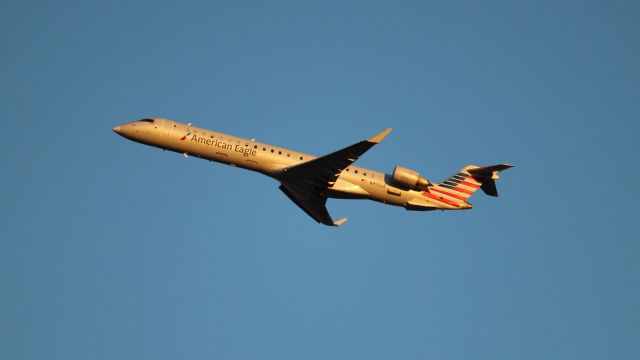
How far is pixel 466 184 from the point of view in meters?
40.3

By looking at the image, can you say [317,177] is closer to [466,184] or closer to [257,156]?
[257,156]

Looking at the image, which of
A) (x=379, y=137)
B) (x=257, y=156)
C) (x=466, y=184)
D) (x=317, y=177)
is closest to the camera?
(x=379, y=137)

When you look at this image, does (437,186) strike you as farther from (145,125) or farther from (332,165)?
(145,125)

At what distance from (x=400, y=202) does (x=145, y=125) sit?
1438 cm

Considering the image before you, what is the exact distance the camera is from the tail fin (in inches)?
1540

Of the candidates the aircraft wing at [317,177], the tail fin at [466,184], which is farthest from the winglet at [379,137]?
the tail fin at [466,184]

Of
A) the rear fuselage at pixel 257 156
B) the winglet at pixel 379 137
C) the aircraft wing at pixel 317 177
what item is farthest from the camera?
the rear fuselage at pixel 257 156

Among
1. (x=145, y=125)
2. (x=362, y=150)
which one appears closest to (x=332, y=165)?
(x=362, y=150)

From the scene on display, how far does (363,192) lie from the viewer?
1513 inches

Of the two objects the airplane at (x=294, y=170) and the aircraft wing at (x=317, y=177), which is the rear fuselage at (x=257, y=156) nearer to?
the airplane at (x=294, y=170)

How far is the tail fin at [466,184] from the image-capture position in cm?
3912

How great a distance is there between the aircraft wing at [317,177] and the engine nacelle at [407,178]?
3073 mm


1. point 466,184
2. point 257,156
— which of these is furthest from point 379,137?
point 466,184

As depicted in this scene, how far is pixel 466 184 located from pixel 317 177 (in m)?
8.67
